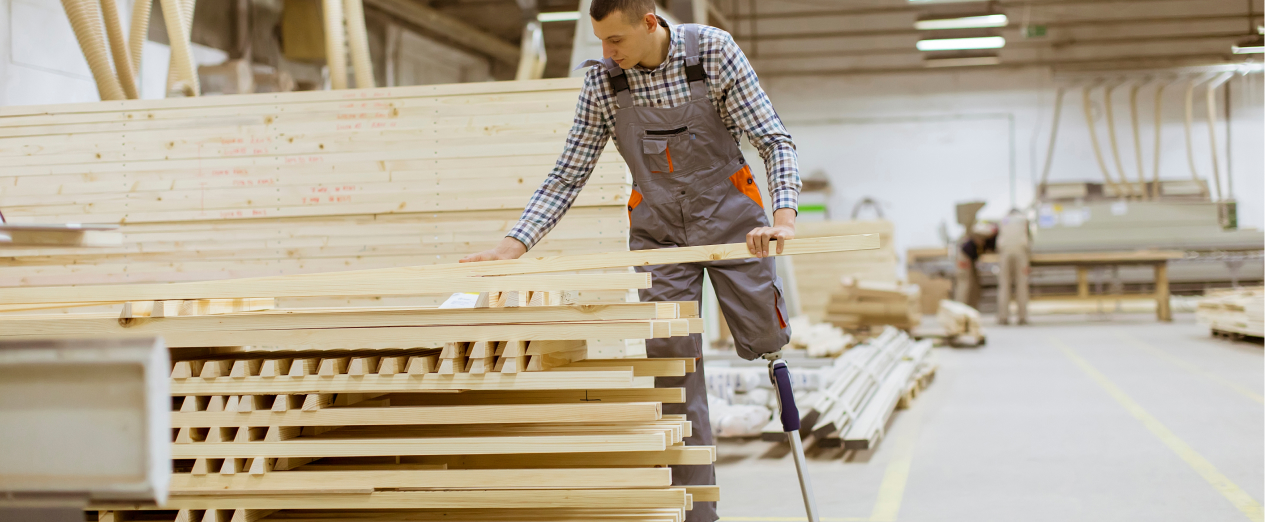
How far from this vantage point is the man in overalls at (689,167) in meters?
2.74

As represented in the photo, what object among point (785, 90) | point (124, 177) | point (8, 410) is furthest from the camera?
point (785, 90)

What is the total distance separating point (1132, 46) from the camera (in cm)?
1603

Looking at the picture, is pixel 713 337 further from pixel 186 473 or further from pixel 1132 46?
pixel 1132 46

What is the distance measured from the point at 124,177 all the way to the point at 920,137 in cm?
1508

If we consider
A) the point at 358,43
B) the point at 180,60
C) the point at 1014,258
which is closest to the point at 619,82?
the point at 358,43

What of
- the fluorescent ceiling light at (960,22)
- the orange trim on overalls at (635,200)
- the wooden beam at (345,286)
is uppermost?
the fluorescent ceiling light at (960,22)

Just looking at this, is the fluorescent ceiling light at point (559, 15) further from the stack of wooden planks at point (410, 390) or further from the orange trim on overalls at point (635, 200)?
the stack of wooden planks at point (410, 390)

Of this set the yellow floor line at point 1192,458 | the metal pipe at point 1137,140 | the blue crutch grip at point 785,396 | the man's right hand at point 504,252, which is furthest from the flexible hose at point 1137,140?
the man's right hand at point 504,252

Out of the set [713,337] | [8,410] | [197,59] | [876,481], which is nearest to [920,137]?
[713,337]

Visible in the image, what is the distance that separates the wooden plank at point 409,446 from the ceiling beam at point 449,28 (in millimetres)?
10557

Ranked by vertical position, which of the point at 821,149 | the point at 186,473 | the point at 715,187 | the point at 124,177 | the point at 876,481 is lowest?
the point at 876,481

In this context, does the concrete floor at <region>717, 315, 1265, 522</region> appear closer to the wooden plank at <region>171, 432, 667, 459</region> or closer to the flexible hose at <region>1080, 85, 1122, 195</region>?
the wooden plank at <region>171, 432, 667, 459</region>

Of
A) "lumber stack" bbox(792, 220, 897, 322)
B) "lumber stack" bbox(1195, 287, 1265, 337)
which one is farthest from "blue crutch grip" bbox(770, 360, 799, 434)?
"lumber stack" bbox(792, 220, 897, 322)

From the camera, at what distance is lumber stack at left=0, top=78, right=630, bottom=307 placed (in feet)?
14.7
